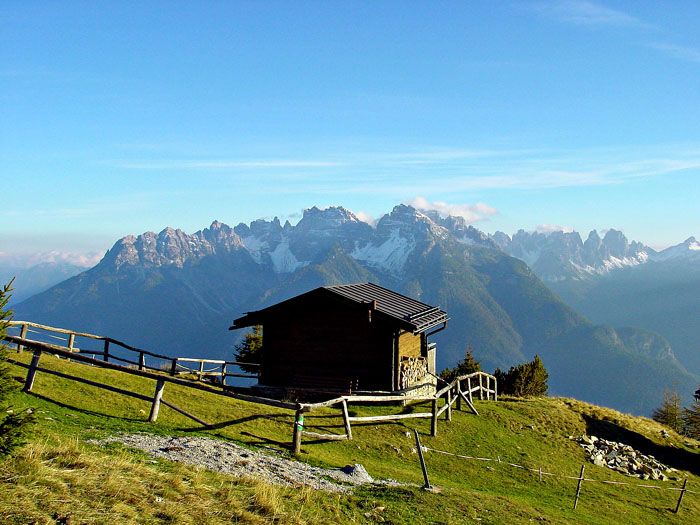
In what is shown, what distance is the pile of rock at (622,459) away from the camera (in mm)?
25062

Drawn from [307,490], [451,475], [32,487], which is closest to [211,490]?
[307,490]

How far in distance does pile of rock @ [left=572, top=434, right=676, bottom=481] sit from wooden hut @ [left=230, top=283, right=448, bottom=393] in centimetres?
907

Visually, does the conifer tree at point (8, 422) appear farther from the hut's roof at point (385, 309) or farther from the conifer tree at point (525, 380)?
the conifer tree at point (525, 380)

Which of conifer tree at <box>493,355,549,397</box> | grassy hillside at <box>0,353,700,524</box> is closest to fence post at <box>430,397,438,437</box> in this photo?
grassy hillside at <box>0,353,700,524</box>

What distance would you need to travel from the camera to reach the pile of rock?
25.1 m

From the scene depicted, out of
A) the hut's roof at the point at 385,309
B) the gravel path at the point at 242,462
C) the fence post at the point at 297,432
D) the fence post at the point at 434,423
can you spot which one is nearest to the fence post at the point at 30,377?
the gravel path at the point at 242,462

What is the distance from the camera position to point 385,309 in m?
28.7

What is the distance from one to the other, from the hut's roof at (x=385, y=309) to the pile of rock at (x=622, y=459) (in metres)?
9.85

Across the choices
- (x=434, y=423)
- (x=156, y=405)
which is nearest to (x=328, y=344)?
(x=434, y=423)

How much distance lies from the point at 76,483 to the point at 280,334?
20.1 m

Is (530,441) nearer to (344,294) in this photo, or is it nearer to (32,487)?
(344,294)

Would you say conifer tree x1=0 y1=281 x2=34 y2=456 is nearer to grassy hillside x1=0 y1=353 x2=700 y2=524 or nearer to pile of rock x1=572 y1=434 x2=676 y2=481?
grassy hillside x1=0 y1=353 x2=700 y2=524

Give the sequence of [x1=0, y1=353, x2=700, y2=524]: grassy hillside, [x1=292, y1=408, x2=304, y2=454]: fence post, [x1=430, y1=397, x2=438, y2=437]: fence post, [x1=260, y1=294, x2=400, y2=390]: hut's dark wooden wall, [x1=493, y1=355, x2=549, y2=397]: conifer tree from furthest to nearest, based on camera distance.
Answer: [x1=493, y1=355, x2=549, y2=397]: conifer tree < [x1=260, y1=294, x2=400, y2=390]: hut's dark wooden wall < [x1=430, y1=397, x2=438, y2=437]: fence post < [x1=292, y1=408, x2=304, y2=454]: fence post < [x1=0, y1=353, x2=700, y2=524]: grassy hillside

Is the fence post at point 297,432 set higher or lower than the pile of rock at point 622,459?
higher
